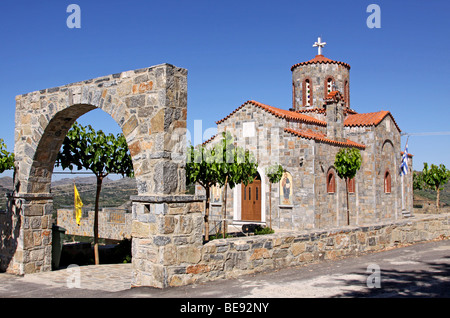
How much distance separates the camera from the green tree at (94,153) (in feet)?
34.2

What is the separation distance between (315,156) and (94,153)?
10.4 meters

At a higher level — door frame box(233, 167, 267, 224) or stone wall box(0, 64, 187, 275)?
stone wall box(0, 64, 187, 275)

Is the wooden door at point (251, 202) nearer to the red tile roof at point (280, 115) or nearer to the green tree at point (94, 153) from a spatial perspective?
the red tile roof at point (280, 115)

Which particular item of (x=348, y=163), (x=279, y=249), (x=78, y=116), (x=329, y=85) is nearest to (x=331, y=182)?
(x=348, y=163)

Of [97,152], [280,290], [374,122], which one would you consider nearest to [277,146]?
[374,122]

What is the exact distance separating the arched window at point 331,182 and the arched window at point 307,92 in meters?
6.48

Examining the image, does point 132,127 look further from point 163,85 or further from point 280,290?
point 280,290

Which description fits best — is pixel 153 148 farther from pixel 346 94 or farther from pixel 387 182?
pixel 346 94

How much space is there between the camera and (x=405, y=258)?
887cm

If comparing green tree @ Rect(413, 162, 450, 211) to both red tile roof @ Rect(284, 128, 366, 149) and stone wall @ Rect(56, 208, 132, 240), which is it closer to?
red tile roof @ Rect(284, 128, 366, 149)

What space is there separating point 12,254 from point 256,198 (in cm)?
1257

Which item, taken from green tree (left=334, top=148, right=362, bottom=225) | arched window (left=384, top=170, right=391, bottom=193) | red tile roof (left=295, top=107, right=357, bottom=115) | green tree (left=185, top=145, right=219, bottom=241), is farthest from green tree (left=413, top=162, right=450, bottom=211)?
green tree (left=185, top=145, right=219, bottom=241)

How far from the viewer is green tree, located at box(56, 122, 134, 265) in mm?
10422

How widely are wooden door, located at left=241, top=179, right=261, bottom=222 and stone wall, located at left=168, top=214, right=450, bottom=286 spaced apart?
9.28m
